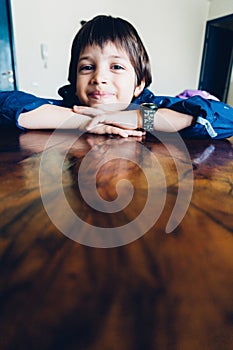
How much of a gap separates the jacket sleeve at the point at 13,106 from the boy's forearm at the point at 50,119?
0.01 meters

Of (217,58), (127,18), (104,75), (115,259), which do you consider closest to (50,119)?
(104,75)

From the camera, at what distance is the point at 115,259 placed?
0.13m

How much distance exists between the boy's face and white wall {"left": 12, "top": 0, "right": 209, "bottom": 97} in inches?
73.0

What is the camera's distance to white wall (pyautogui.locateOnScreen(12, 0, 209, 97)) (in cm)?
222

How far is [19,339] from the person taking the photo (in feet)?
0.28

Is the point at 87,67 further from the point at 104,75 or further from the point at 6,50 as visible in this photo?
the point at 6,50

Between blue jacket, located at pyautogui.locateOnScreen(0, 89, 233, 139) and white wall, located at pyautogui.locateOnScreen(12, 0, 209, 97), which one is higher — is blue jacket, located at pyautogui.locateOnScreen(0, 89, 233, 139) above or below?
below

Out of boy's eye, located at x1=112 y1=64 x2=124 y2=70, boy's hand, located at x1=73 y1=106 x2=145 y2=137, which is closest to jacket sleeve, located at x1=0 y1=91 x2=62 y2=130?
boy's hand, located at x1=73 y1=106 x2=145 y2=137

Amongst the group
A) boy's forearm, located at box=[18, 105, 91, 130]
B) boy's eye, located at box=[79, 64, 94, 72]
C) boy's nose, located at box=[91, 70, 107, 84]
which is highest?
boy's eye, located at box=[79, 64, 94, 72]

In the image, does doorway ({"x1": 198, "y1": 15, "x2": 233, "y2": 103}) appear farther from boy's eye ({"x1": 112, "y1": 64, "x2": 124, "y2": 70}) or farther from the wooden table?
the wooden table

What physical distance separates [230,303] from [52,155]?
11.3 inches

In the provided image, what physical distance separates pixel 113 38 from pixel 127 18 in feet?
8.17

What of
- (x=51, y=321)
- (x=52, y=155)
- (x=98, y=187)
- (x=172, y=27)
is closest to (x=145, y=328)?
(x=51, y=321)

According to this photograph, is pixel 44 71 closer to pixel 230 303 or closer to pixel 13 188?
pixel 13 188
